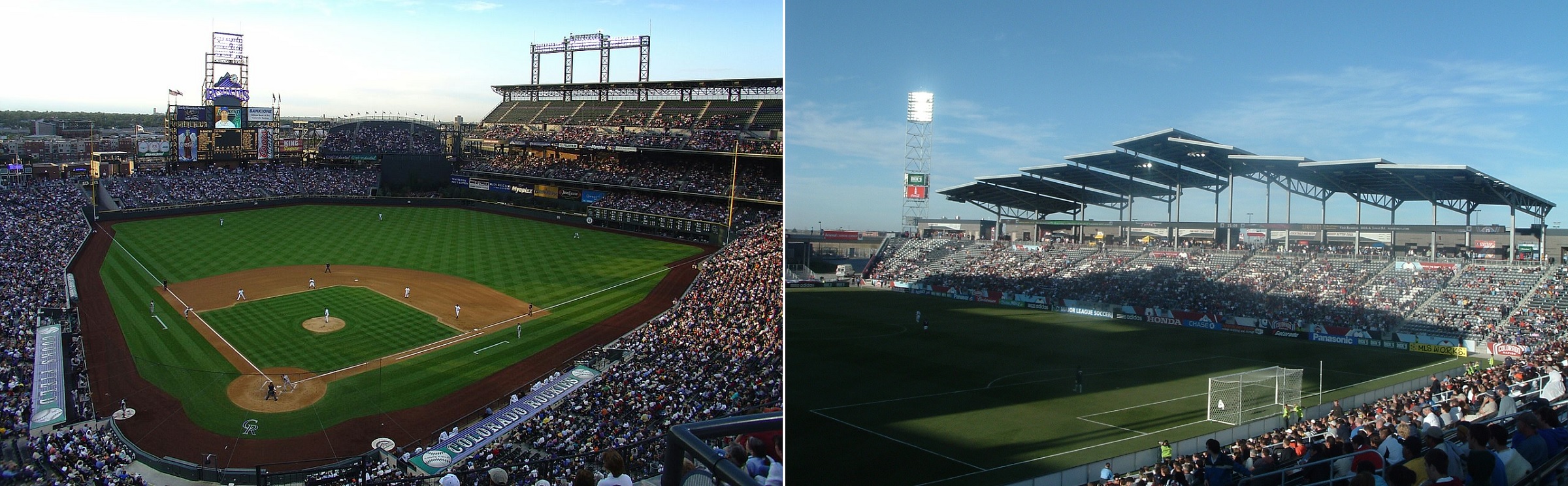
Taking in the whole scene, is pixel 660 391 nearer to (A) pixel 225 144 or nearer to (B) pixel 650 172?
(B) pixel 650 172

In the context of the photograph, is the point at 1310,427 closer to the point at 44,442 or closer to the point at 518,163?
the point at 44,442

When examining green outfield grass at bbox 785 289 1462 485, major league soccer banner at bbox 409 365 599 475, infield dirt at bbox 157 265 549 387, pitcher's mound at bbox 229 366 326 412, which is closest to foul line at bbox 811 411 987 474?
green outfield grass at bbox 785 289 1462 485

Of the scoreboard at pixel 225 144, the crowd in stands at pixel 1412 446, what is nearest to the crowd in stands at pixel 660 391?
the crowd in stands at pixel 1412 446

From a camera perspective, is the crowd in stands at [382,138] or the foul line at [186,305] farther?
the crowd in stands at [382,138]

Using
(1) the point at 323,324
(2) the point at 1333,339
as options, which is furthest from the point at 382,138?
(2) the point at 1333,339

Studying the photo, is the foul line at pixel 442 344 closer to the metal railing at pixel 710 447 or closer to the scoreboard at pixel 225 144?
the metal railing at pixel 710 447

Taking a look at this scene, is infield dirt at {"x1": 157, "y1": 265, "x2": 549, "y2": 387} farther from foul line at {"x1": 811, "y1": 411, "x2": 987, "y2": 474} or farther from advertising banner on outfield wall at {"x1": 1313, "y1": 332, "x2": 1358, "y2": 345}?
advertising banner on outfield wall at {"x1": 1313, "y1": 332, "x2": 1358, "y2": 345}
